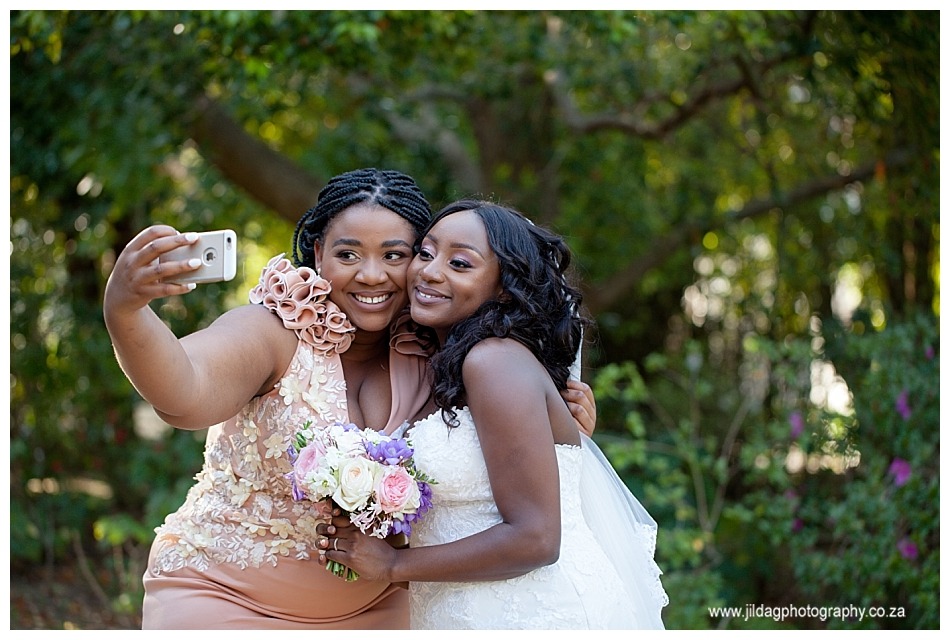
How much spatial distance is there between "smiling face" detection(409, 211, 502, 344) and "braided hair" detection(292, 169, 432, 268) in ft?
0.58

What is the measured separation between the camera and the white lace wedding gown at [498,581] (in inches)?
104

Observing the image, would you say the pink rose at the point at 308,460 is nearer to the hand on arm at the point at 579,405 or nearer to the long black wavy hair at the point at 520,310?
the long black wavy hair at the point at 520,310

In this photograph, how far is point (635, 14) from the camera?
6164 mm

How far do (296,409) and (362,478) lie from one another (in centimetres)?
38

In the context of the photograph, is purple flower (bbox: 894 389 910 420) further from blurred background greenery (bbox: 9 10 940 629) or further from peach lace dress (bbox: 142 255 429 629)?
peach lace dress (bbox: 142 255 429 629)

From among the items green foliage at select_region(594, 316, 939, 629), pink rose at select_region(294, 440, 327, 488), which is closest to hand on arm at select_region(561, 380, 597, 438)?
pink rose at select_region(294, 440, 327, 488)

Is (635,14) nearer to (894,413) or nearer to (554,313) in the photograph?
(894,413)

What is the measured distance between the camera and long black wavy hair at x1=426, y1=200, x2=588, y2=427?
2693 mm

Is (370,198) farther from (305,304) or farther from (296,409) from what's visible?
(296,409)

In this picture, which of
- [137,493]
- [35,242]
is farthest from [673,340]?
[35,242]

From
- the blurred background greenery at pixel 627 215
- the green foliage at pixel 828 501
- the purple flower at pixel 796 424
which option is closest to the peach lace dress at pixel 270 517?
the blurred background greenery at pixel 627 215

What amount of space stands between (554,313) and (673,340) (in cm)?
760

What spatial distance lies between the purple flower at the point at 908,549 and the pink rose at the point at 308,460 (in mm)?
3813

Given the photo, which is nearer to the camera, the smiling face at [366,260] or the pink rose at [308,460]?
the pink rose at [308,460]
